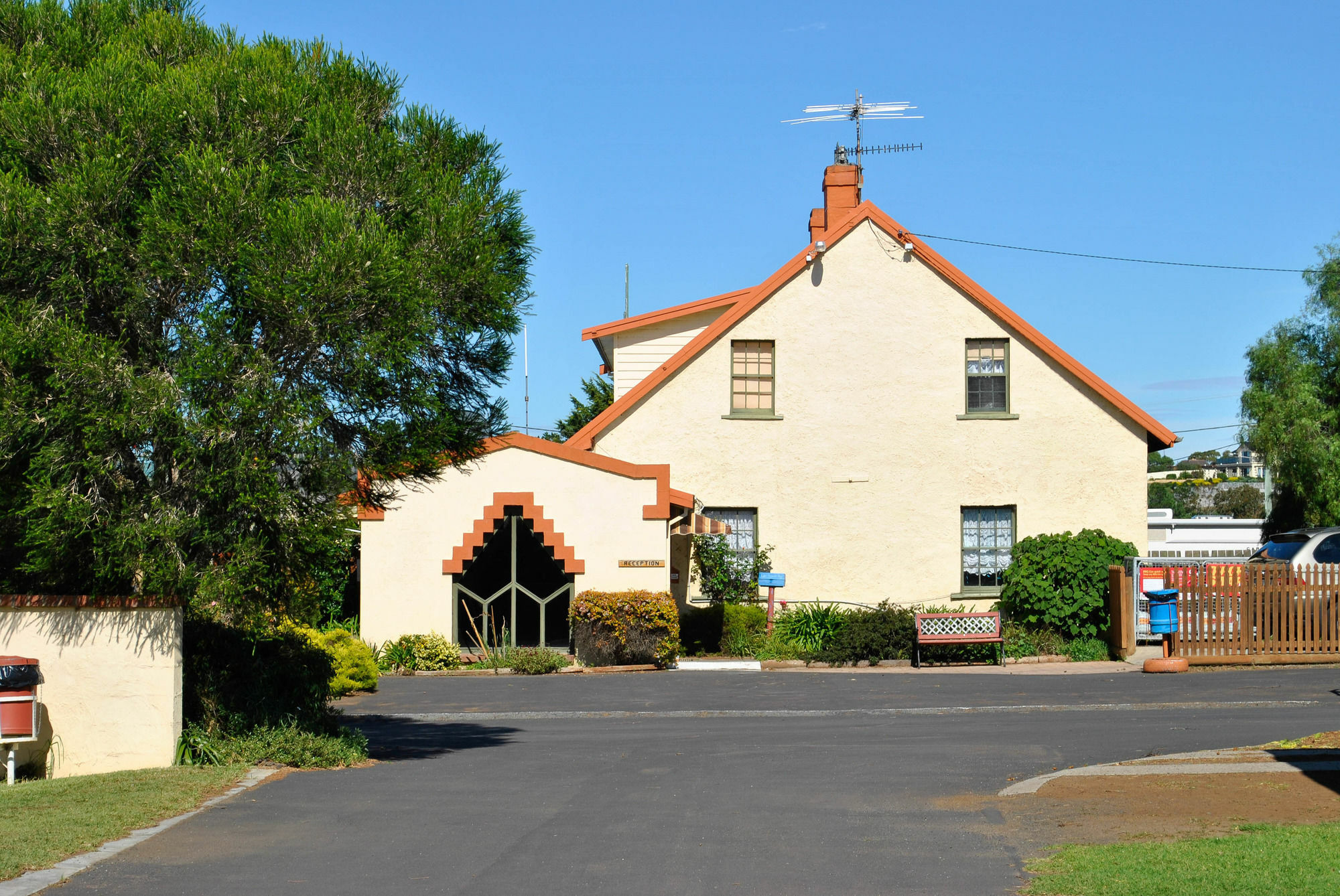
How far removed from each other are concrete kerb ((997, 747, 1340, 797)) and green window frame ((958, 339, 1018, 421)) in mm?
14013

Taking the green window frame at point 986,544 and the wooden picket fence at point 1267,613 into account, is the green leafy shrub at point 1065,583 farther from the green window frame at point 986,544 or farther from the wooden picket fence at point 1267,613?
the wooden picket fence at point 1267,613

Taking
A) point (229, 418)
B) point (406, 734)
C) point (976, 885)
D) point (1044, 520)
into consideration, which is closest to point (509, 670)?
point (406, 734)

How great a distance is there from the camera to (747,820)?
940 centimetres

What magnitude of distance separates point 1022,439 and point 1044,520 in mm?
1597

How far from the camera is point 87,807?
9617mm

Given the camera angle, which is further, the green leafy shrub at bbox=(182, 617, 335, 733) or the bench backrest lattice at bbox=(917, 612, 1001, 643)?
the bench backrest lattice at bbox=(917, 612, 1001, 643)

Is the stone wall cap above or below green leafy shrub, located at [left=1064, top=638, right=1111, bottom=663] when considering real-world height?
above

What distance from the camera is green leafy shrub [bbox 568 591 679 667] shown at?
2172 cm

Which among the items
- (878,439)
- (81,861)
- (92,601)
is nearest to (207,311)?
(92,601)

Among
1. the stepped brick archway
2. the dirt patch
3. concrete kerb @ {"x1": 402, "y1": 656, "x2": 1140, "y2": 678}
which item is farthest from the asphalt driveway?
the stepped brick archway

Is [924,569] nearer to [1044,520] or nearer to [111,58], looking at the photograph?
[1044,520]

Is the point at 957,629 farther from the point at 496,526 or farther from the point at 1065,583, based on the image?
the point at 496,526

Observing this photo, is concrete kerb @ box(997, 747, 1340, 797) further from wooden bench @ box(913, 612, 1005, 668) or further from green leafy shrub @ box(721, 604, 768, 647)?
green leafy shrub @ box(721, 604, 768, 647)

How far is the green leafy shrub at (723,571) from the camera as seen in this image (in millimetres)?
24578
